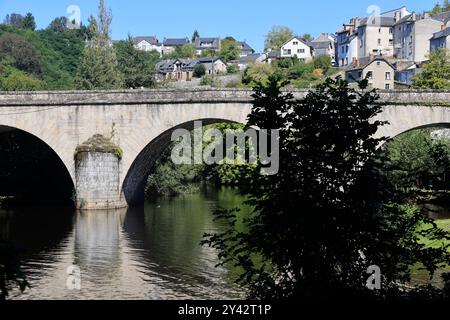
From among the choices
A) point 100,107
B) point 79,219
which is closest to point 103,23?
point 100,107

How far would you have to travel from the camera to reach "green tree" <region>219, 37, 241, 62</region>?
12394cm

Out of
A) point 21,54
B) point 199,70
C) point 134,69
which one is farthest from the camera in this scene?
point 199,70

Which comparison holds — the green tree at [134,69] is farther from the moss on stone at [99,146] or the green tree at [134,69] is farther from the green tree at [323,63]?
the green tree at [323,63]

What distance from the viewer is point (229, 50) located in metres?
126

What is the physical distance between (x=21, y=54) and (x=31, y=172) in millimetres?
63455

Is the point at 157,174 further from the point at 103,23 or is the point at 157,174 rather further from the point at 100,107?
the point at 103,23

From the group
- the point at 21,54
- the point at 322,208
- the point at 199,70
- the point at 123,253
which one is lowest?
the point at 123,253

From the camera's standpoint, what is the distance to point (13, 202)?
136 feet

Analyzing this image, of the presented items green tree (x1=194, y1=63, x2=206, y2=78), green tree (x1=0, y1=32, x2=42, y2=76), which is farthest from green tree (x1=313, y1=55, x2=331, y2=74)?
green tree (x1=0, y1=32, x2=42, y2=76)

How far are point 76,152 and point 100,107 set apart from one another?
8.86 feet

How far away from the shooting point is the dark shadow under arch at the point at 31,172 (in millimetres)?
42438

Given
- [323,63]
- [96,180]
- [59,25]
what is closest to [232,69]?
[323,63]

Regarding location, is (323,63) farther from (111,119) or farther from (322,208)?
(322,208)

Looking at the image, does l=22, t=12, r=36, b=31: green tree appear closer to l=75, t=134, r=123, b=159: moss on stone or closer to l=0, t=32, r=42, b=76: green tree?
l=0, t=32, r=42, b=76: green tree
